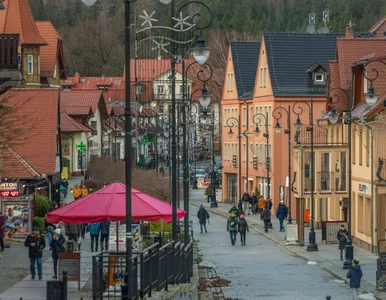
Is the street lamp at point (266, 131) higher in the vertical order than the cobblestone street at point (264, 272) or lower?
higher

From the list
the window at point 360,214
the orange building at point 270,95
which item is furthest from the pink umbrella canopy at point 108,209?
the orange building at point 270,95

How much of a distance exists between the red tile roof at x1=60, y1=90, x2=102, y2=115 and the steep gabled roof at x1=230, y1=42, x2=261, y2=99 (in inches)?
496

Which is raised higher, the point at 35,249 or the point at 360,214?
the point at 35,249

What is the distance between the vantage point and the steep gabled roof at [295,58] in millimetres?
75562

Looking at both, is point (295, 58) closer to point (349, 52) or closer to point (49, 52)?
point (49, 52)

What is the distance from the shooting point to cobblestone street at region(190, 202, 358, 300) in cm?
3272

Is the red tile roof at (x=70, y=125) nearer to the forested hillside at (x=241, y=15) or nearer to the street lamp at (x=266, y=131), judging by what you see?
the street lamp at (x=266, y=131)

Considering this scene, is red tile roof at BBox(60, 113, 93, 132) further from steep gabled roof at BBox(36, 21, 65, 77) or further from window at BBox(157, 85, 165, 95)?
window at BBox(157, 85, 165, 95)

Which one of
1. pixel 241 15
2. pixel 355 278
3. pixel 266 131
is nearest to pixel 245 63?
pixel 266 131

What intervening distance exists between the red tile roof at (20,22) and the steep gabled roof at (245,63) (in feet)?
69.5

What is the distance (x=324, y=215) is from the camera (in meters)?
60.3

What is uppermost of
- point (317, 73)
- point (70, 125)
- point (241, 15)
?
point (241, 15)

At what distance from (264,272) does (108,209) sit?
526 inches

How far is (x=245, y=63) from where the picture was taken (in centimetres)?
8769
